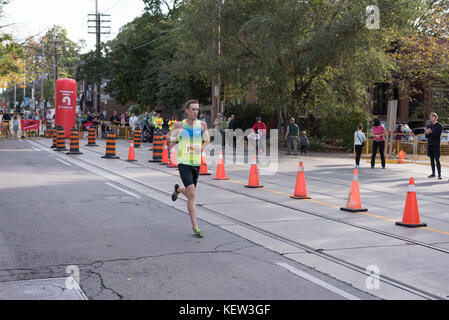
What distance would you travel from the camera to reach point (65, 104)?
34531 mm

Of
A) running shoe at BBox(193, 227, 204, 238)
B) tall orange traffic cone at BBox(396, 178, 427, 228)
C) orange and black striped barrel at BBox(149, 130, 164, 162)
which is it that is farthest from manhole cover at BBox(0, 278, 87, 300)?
orange and black striped barrel at BBox(149, 130, 164, 162)

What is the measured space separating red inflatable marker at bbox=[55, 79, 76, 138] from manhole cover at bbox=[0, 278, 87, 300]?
3051cm

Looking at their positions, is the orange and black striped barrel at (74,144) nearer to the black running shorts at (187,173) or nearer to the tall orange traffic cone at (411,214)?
the black running shorts at (187,173)

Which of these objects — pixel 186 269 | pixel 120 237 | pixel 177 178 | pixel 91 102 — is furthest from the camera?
pixel 91 102

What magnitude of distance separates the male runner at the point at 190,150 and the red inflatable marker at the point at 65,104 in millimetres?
28150

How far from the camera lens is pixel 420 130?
36.3 m

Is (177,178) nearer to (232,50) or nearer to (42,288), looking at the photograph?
(42,288)

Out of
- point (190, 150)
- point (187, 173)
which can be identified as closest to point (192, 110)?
point (190, 150)

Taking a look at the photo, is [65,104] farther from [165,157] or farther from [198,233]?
[198,233]

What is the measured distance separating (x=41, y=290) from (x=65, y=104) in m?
31.0

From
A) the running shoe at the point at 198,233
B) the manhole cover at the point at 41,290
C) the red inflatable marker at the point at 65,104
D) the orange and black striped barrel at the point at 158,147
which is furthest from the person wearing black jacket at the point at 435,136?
the red inflatable marker at the point at 65,104

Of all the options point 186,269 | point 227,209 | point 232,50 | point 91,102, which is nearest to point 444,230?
point 227,209

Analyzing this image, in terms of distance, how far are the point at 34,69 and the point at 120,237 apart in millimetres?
95853

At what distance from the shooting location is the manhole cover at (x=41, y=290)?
16.0 ft
